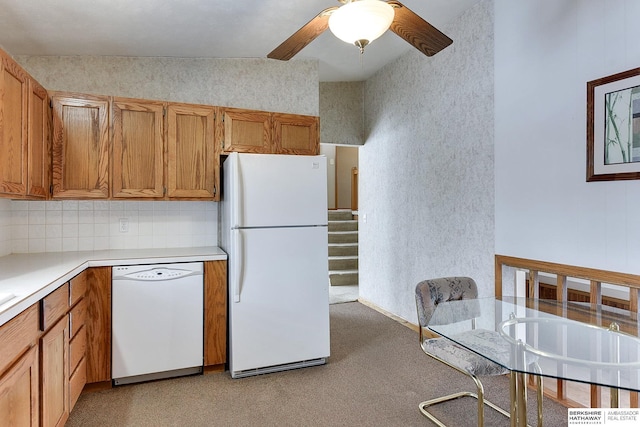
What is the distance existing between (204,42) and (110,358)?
249 cm

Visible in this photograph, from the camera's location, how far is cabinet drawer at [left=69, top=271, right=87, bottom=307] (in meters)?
2.21

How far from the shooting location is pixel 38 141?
98.0 inches

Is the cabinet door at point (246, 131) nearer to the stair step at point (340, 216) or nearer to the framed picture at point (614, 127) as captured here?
the framed picture at point (614, 127)

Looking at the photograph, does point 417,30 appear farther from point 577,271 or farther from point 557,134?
point 577,271

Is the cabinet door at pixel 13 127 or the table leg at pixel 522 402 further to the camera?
the cabinet door at pixel 13 127

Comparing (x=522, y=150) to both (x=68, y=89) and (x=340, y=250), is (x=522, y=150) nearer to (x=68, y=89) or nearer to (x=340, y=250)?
(x=68, y=89)

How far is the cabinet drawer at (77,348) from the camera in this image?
223 cm

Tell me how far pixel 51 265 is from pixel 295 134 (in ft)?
6.60

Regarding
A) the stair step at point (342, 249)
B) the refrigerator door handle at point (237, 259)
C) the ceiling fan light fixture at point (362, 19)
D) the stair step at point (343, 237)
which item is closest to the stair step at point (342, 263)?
the stair step at point (342, 249)

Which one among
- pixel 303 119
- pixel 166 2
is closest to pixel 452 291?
pixel 303 119

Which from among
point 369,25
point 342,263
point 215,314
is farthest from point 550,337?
point 342,263

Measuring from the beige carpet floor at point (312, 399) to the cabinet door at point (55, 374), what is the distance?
30cm

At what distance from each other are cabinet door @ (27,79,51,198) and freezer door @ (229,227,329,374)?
1.31 metres

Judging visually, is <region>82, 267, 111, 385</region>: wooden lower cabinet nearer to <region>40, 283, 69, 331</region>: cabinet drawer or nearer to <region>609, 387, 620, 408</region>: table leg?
<region>40, 283, 69, 331</region>: cabinet drawer
